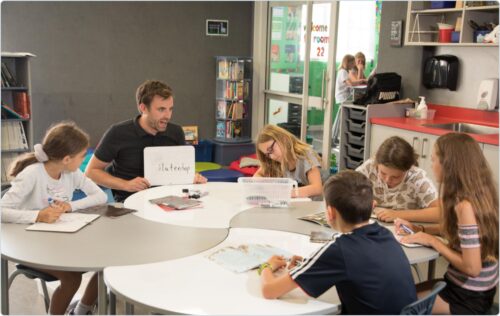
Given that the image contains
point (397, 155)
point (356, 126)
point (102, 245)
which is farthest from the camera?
point (356, 126)

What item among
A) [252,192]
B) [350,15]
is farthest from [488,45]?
[252,192]

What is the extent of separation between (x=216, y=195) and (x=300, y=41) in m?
3.73

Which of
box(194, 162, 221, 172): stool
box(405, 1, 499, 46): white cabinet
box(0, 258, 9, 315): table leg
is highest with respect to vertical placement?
box(405, 1, 499, 46): white cabinet

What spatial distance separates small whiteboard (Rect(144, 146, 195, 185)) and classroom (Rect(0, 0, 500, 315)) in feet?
0.03

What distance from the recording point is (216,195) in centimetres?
292

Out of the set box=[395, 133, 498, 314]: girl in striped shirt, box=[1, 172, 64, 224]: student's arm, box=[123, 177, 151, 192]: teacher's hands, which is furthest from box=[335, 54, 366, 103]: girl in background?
box=[1, 172, 64, 224]: student's arm

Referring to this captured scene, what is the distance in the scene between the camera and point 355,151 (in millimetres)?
4988

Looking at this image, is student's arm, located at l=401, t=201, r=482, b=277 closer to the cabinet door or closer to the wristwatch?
the wristwatch

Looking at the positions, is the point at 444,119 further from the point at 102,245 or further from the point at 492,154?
the point at 102,245

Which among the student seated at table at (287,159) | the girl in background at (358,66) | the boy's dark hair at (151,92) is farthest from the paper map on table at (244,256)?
the girl in background at (358,66)

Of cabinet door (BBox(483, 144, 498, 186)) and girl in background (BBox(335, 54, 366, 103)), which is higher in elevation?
girl in background (BBox(335, 54, 366, 103))

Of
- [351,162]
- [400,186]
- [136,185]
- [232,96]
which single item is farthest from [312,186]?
[232,96]

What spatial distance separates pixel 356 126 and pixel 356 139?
0.39 ft

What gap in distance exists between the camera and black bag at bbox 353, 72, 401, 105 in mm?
4785
